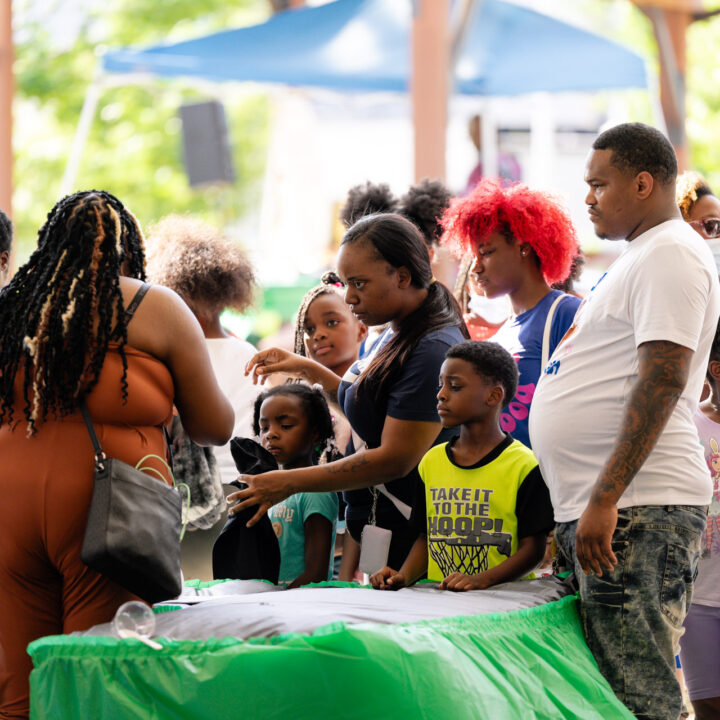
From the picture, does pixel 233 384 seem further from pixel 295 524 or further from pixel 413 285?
pixel 413 285

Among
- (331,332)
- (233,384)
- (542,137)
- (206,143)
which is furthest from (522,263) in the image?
(206,143)

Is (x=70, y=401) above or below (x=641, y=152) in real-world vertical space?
below

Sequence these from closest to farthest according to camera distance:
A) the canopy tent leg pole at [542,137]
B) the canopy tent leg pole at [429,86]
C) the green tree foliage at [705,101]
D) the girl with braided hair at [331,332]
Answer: the girl with braided hair at [331,332] → the canopy tent leg pole at [429,86] → the canopy tent leg pole at [542,137] → the green tree foliage at [705,101]

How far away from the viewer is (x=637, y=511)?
291 centimetres

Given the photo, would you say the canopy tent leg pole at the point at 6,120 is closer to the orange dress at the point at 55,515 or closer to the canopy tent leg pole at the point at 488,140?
the canopy tent leg pole at the point at 488,140

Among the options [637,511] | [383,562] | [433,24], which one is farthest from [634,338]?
[433,24]

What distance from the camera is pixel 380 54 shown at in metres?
10.3

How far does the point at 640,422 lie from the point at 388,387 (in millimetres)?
943

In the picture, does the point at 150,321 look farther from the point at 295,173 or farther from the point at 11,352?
the point at 295,173

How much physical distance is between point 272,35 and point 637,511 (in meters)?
8.07

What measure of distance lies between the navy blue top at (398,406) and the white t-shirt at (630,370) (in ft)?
1.43

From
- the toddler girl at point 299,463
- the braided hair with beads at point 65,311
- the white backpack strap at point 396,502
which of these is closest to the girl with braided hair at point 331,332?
the toddler girl at point 299,463

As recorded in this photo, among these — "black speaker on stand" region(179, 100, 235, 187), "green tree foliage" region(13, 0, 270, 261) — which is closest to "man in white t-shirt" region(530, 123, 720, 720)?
"black speaker on stand" region(179, 100, 235, 187)

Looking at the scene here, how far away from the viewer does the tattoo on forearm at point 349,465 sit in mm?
3439
